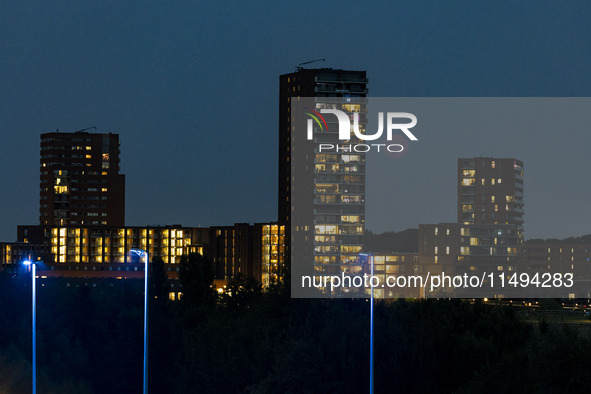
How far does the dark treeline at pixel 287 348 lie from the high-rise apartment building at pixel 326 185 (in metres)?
41.2

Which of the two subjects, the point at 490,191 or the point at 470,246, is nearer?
the point at 490,191

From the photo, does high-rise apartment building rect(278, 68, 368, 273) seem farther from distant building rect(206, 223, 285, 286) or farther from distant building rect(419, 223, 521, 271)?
distant building rect(419, 223, 521, 271)

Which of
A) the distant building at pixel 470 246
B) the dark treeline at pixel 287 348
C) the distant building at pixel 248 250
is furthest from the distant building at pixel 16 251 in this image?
the distant building at pixel 470 246

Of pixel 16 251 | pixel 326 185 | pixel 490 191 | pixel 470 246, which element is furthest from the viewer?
pixel 16 251

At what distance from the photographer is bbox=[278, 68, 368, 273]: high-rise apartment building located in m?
112

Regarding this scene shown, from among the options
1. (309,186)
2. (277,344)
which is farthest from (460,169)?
(309,186)

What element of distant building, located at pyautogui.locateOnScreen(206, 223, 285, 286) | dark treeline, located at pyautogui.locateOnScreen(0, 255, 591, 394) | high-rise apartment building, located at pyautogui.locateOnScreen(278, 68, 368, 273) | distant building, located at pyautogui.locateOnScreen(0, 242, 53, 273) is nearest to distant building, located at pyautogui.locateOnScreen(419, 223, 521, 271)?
dark treeline, located at pyautogui.locateOnScreen(0, 255, 591, 394)

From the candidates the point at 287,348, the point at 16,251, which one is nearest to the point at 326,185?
the point at 287,348

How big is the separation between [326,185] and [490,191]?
5581 cm

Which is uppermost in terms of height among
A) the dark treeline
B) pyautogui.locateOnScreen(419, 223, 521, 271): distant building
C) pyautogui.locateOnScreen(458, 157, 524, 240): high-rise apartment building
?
pyautogui.locateOnScreen(458, 157, 524, 240): high-rise apartment building

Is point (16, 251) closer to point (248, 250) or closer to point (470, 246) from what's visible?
point (248, 250)

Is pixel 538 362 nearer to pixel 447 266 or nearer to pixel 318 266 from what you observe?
pixel 447 266

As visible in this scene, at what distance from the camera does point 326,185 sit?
382 ft

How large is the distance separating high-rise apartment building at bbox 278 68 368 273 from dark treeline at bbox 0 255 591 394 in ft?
135
